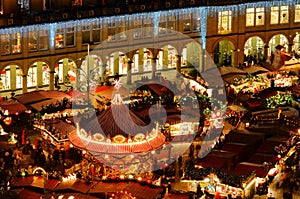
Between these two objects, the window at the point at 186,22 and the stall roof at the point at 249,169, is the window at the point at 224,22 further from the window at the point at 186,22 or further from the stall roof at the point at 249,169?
the stall roof at the point at 249,169

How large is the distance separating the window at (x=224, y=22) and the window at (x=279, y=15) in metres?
4.86

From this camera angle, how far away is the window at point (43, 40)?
8781 cm

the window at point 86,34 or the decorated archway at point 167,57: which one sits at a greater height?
the window at point 86,34


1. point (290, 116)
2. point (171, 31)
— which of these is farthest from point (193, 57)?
point (290, 116)

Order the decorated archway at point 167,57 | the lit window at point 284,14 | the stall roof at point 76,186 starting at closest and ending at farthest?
the stall roof at point 76,186 → the decorated archway at point 167,57 → the lit window at point 284,14

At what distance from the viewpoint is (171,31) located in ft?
310

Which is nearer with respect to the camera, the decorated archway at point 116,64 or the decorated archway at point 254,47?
the decorated archway at point 116,64

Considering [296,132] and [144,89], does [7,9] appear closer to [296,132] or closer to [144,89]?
[144,89]

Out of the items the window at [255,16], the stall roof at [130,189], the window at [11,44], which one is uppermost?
the window at [255,16]

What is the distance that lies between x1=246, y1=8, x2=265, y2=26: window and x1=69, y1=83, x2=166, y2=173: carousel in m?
32.4

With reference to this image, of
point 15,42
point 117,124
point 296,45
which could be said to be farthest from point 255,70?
point 117,124

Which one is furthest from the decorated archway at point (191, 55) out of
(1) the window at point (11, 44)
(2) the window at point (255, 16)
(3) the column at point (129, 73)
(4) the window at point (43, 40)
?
(1) the window at point (11, 44)

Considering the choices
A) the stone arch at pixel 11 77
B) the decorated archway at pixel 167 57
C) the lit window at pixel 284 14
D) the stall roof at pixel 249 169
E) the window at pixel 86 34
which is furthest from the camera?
the lit window at pixel 284 14

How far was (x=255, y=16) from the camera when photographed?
9856cm
